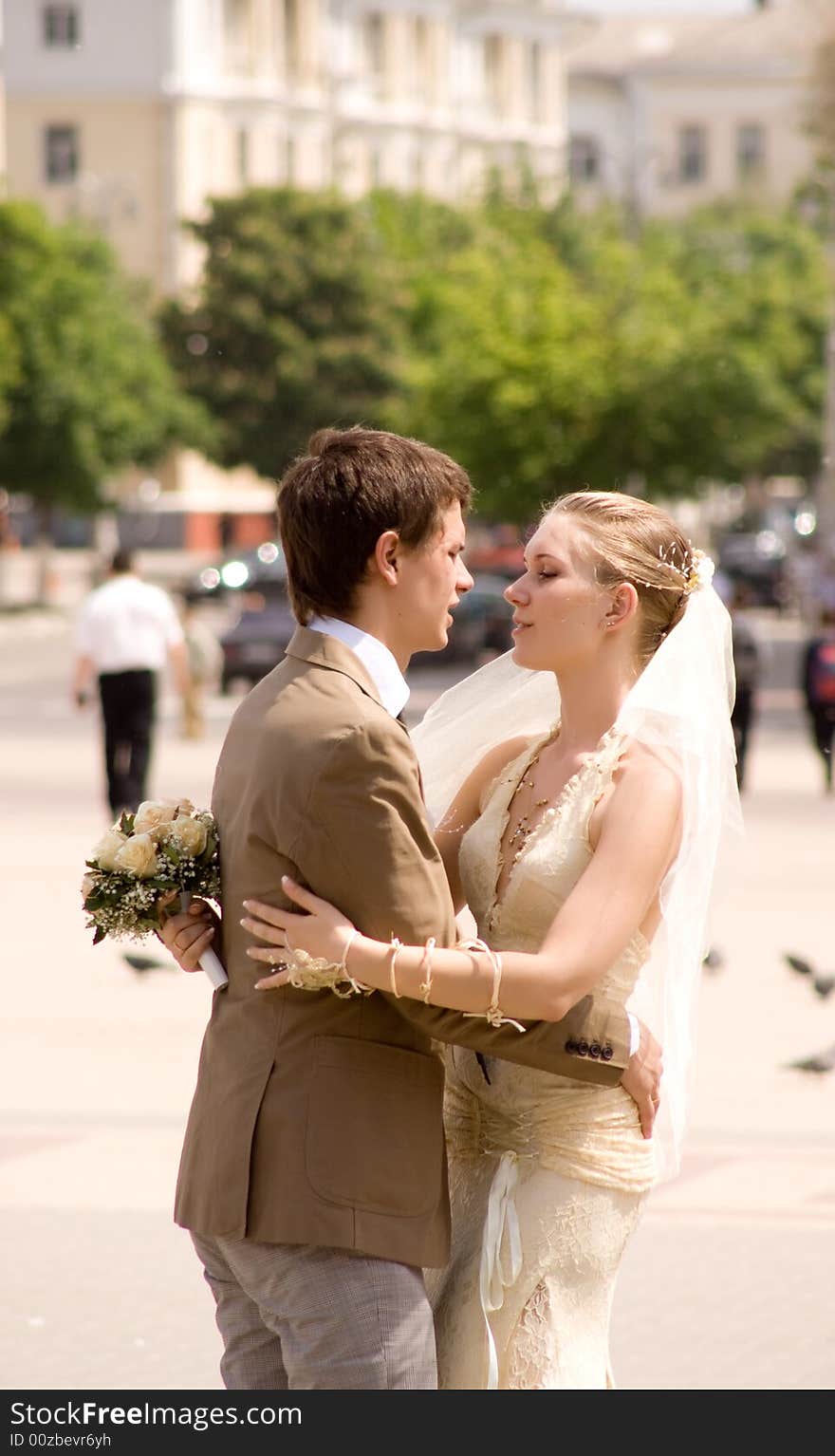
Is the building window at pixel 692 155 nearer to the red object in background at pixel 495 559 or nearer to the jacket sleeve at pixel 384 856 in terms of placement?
the red object in background at pixel 495 559

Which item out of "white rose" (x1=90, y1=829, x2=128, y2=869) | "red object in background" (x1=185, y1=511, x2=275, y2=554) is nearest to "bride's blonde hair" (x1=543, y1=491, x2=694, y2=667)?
"white rose" (x1=90, y1=829, x2=128, y2=869)

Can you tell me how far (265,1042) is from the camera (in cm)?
351

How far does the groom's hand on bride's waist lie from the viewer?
3.71 m

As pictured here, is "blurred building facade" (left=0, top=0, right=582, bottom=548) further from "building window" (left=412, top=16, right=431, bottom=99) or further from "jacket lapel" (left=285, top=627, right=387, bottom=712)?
"jacket lapel" (left=285, top=627, right=387, bottom=712)

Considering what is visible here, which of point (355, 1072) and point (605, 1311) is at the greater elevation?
point (355, 1072)

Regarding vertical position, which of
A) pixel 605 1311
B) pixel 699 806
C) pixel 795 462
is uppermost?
pixel 699 806

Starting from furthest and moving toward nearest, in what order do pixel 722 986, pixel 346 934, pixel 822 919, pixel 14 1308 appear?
pixel 822 919 → pixel 722 986 → pixel 14 1308 → pixel 346 934

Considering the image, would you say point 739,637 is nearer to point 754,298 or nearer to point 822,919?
point 822,919

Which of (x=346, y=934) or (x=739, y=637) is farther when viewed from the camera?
(x=739, y=637)

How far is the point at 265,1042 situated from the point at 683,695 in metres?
0.83

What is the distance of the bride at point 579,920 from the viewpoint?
11.8ft

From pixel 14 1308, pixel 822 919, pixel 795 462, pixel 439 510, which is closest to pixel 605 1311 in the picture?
pixel 439 510

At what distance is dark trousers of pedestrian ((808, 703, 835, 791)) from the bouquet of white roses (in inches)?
651

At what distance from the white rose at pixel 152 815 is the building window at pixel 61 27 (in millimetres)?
80876
